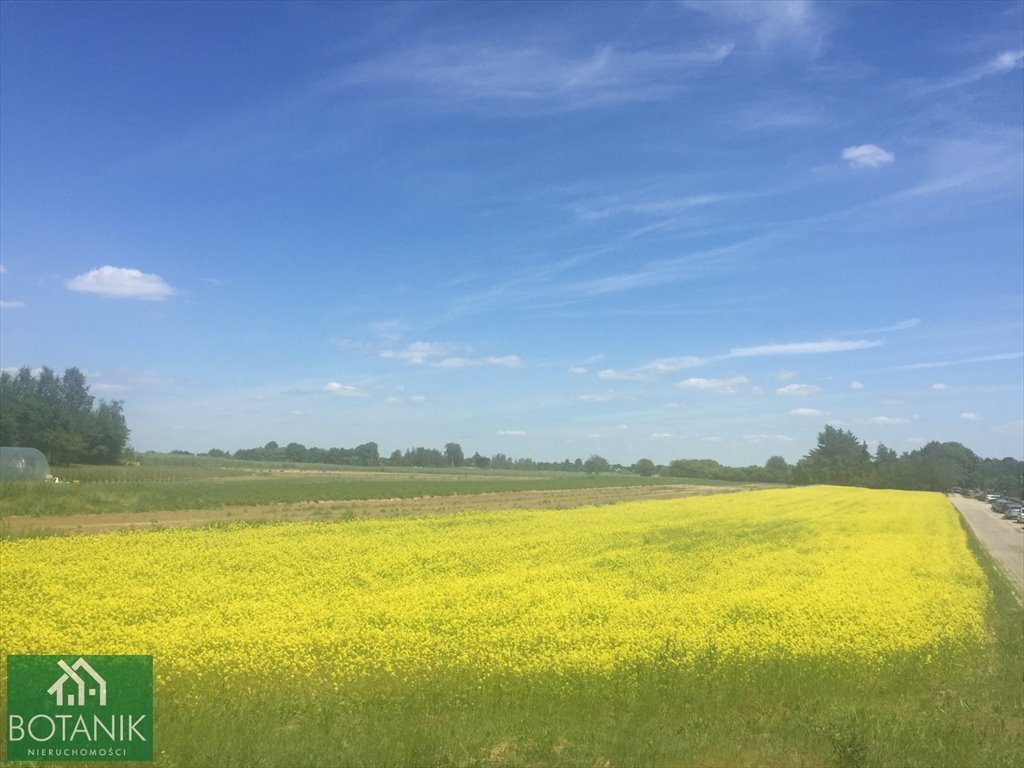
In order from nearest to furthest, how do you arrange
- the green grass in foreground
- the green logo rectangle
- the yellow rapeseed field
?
the green logo rectangle
the green grass in foreground
the yellow rapeseed field

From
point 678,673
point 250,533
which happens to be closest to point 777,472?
point 250,533

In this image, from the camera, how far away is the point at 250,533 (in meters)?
24.1

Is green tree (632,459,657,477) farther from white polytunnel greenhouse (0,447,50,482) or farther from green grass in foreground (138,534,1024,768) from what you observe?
green grass in foreground (138,534,1024,768)

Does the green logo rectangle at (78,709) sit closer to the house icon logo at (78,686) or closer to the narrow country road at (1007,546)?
the house icon logo at (78,686)

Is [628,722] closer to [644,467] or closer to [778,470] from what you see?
[778,470]

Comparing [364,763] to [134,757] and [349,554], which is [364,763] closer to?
[134,757]

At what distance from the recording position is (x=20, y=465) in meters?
47.1

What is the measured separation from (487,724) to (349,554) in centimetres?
1244

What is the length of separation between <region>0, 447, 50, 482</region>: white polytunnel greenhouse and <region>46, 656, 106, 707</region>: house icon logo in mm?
44610

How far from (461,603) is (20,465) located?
44.4 m

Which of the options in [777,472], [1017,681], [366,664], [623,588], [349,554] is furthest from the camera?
[777,472]

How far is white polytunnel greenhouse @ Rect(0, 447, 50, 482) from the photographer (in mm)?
45938

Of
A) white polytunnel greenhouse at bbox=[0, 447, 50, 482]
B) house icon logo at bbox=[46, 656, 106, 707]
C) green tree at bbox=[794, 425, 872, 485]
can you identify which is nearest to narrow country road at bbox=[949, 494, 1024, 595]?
house icon logo at bbox=[46, 656, 106, 707]

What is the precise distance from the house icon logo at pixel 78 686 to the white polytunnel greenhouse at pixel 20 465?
146 ft
